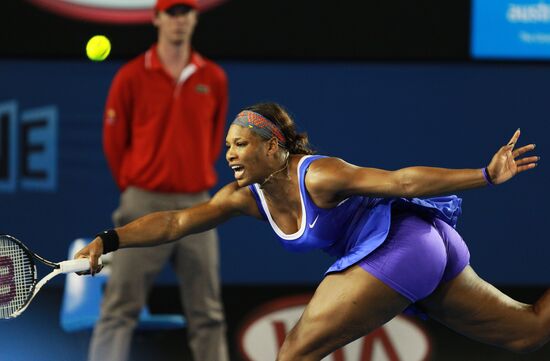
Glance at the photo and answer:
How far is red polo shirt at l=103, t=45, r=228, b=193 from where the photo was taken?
7246 mm

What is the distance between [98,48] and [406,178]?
2.60 metres

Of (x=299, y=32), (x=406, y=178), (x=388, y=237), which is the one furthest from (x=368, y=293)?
(x=299, y=32)

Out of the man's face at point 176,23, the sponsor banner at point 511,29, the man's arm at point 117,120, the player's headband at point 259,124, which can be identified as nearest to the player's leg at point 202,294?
the man's arm at point 117,120

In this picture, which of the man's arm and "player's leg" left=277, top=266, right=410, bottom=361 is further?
the man's arm

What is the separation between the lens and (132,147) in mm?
7359

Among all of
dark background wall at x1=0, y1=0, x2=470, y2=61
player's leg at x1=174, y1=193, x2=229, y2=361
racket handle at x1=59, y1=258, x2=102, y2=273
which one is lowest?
player's leg at x1=174, y1=193, x2=229, y2=361

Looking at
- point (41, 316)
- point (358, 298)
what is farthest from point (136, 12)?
point (358, 298)

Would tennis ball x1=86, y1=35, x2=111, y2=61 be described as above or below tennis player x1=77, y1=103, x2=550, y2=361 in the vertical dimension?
above

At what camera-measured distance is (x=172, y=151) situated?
23.8ft

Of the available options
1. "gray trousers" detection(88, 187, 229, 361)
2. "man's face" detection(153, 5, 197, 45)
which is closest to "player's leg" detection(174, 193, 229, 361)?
"gray trousers" detection(88, 187, 229, 361)

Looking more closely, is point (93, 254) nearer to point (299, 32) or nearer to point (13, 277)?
point (13, 277)

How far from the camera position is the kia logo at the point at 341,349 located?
748 cm

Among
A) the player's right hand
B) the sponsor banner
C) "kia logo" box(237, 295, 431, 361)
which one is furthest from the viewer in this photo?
the sponsor banner

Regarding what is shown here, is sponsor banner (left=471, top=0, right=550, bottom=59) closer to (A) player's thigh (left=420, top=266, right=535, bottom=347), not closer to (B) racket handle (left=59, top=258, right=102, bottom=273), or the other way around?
(A) player's thigh (left=420, top=266, right=535, bottom=347)
